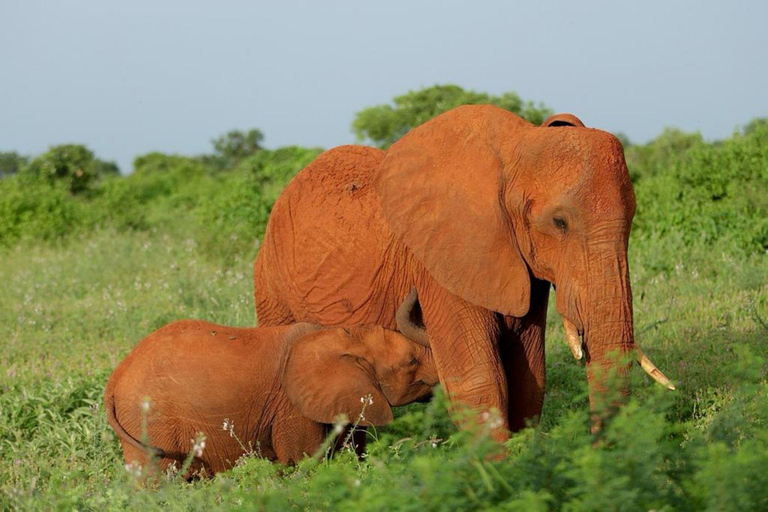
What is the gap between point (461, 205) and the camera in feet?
18.1

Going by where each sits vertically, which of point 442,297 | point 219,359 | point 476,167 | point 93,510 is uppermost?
point 476,167

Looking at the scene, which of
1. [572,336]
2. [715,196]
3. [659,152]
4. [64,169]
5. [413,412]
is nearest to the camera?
[572,336]

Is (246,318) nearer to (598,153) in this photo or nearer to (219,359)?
(219,359)

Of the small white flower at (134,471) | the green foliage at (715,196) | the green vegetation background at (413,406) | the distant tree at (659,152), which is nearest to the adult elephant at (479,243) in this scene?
the green vegetation background at (413,406)

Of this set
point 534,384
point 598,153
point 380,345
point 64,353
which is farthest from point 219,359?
point 64,353

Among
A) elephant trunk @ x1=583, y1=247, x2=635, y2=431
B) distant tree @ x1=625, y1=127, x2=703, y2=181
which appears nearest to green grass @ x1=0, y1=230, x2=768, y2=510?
elephant trunk @ x1=583, y1=247, x2=635, y2=431

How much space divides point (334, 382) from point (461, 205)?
1192mm

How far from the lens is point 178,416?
5.94 meters

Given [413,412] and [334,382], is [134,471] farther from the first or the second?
[413,412]

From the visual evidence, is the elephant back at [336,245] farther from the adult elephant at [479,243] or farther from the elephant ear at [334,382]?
the elephant ear at [334,382]

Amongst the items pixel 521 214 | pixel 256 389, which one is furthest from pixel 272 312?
pixel 521 214

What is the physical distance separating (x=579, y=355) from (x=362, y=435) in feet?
5.32

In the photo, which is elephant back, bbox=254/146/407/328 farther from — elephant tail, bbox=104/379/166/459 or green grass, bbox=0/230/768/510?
elephant tail, bbox=104/379/166/459

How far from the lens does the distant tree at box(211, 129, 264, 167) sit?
43094 mm
